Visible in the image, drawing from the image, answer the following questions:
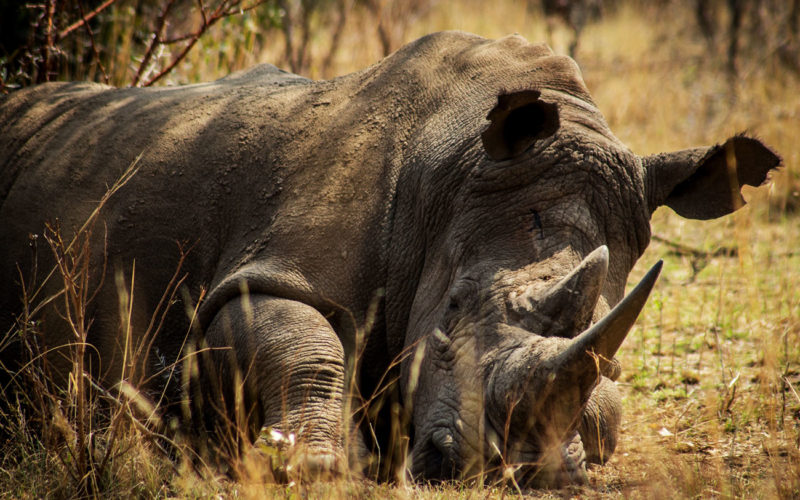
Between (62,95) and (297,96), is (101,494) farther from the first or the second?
(62,95)

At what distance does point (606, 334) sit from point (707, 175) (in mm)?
1382

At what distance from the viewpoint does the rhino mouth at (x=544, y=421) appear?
103 inches

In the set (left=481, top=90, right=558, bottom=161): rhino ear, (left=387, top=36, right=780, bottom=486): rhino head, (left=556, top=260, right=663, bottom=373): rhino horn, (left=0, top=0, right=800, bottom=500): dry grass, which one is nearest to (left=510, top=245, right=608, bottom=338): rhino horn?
(left=387, top=36, right=780, bottom=486): rhino head

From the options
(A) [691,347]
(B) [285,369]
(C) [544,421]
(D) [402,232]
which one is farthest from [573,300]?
(A) [691,347]

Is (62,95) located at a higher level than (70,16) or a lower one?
lower

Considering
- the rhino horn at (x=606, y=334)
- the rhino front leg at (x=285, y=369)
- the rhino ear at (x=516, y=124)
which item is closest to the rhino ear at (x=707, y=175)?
the rhino ear at (x=516, y=124)

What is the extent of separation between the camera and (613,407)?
3357 mm

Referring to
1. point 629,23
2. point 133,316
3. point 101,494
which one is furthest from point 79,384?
point 629,23

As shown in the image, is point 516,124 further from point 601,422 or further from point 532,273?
point 601,422

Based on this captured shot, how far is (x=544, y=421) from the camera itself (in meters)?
2.77

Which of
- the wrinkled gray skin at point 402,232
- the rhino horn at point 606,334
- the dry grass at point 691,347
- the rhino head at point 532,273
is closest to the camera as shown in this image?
the rhino horn at point 606,334

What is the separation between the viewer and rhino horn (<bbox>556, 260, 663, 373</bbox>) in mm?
2584

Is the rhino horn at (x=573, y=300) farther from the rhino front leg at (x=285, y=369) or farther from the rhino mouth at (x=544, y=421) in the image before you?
the rhino front leg at (x=285, y=369)

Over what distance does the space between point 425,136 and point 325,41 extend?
27.4 feet
